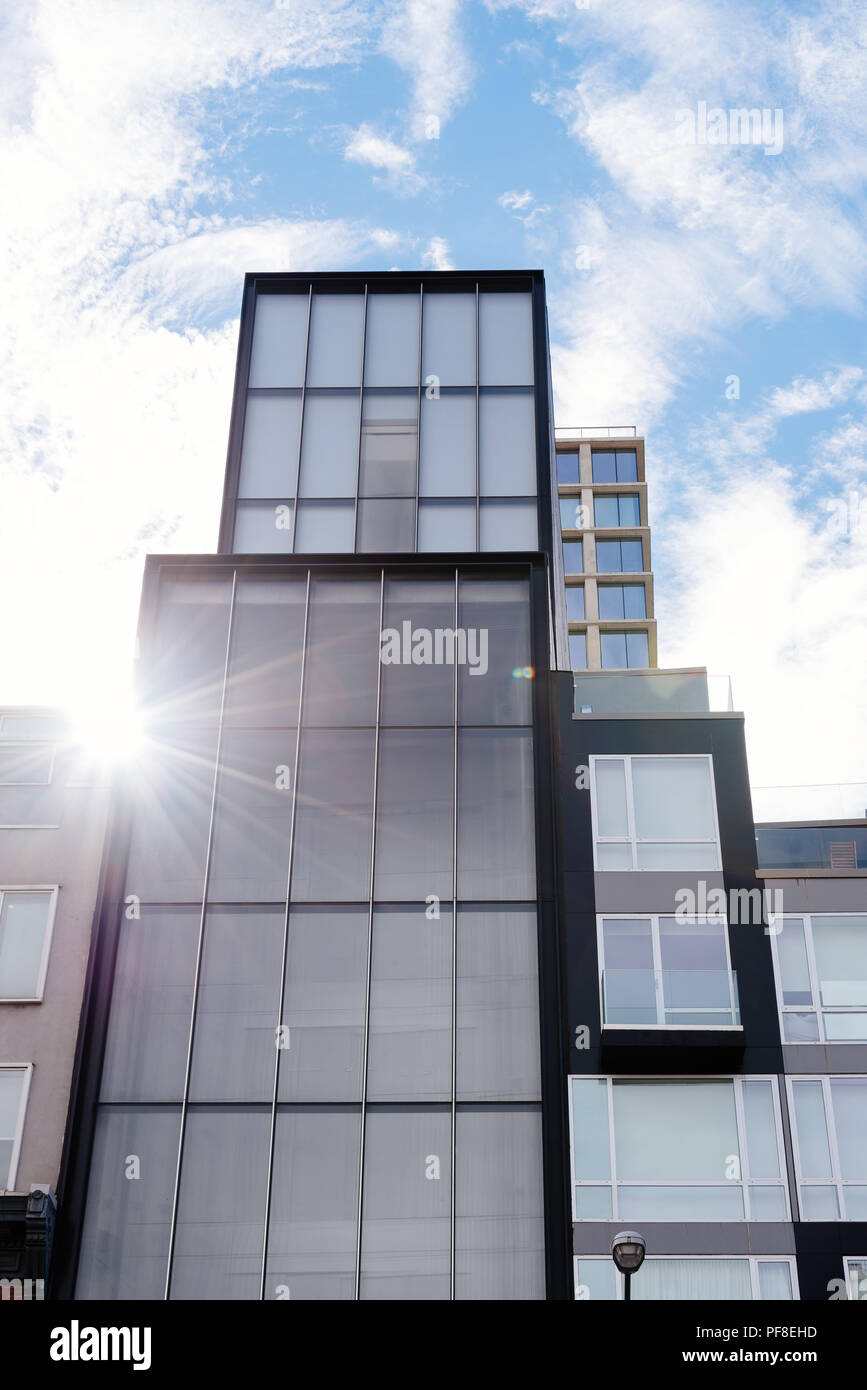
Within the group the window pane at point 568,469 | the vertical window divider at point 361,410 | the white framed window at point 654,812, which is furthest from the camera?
the window pane at point 568,469

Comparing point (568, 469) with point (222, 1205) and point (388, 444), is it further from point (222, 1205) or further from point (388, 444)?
point (222, 1205)

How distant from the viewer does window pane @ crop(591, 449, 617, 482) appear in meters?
69.7

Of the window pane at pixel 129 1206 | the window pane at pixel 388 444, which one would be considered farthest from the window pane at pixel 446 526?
the window pane at pixel 129 1206

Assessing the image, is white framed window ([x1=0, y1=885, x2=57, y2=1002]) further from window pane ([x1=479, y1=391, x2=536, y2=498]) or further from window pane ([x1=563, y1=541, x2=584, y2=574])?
window pane ([x1=563, y1=541, x2=584, y2=574])

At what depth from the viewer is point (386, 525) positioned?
92.2 ft

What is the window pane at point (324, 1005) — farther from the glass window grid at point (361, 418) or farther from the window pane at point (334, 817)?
the glass window grid at point (361, 418)

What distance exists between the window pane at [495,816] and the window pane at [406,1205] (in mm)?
3853

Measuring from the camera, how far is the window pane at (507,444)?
28438 mm

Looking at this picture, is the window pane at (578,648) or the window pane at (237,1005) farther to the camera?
the window pane at (578,648)

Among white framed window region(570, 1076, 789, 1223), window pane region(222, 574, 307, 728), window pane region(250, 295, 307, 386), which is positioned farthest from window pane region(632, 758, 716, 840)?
window pane region(250, 295, 307, 386)

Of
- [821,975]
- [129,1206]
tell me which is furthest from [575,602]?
[129,1206]

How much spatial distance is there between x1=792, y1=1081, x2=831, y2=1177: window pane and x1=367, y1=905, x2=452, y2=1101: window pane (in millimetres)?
7176

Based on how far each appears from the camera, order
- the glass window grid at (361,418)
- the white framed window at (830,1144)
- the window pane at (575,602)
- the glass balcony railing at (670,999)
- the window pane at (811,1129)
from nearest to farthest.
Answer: the white framed window at (830,1144), the window pane at (811,1129), the glass balcony railing at (670,999), the glass window grid at (361,418), the window pane at (575,602)
